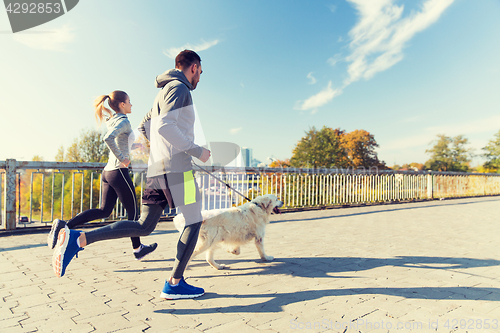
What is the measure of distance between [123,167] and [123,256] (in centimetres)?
129

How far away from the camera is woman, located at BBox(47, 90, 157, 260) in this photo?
3318mm

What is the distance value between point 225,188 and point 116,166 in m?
4.28

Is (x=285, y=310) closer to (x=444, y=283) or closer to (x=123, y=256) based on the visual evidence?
(x=444, y=283)

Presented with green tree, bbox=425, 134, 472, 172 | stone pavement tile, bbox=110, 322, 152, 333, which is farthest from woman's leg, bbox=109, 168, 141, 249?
green tree, bbox=425, 134, 472, 172

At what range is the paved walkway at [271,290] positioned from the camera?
1991mm

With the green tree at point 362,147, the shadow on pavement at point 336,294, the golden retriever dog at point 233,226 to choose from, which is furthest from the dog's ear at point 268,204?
the green tree at point 362,147

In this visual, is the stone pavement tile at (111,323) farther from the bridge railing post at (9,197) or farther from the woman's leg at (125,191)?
the bridge railing post at (9,197)

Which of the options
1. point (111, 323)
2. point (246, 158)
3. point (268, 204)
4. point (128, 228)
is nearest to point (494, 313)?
point (268, 204)

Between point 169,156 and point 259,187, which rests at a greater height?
point 169,156

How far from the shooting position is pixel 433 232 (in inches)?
230

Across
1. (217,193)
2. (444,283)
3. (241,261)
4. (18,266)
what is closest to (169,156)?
(241,261)

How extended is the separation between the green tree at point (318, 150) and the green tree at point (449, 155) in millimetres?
34124

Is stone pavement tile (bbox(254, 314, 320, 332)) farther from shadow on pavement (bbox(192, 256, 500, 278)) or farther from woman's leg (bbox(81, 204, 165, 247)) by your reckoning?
woman's leg (bbox(81, 204, 165, 247))

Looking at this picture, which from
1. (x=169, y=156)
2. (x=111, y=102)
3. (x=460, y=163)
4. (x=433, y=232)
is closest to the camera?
(x=169, y=156)
